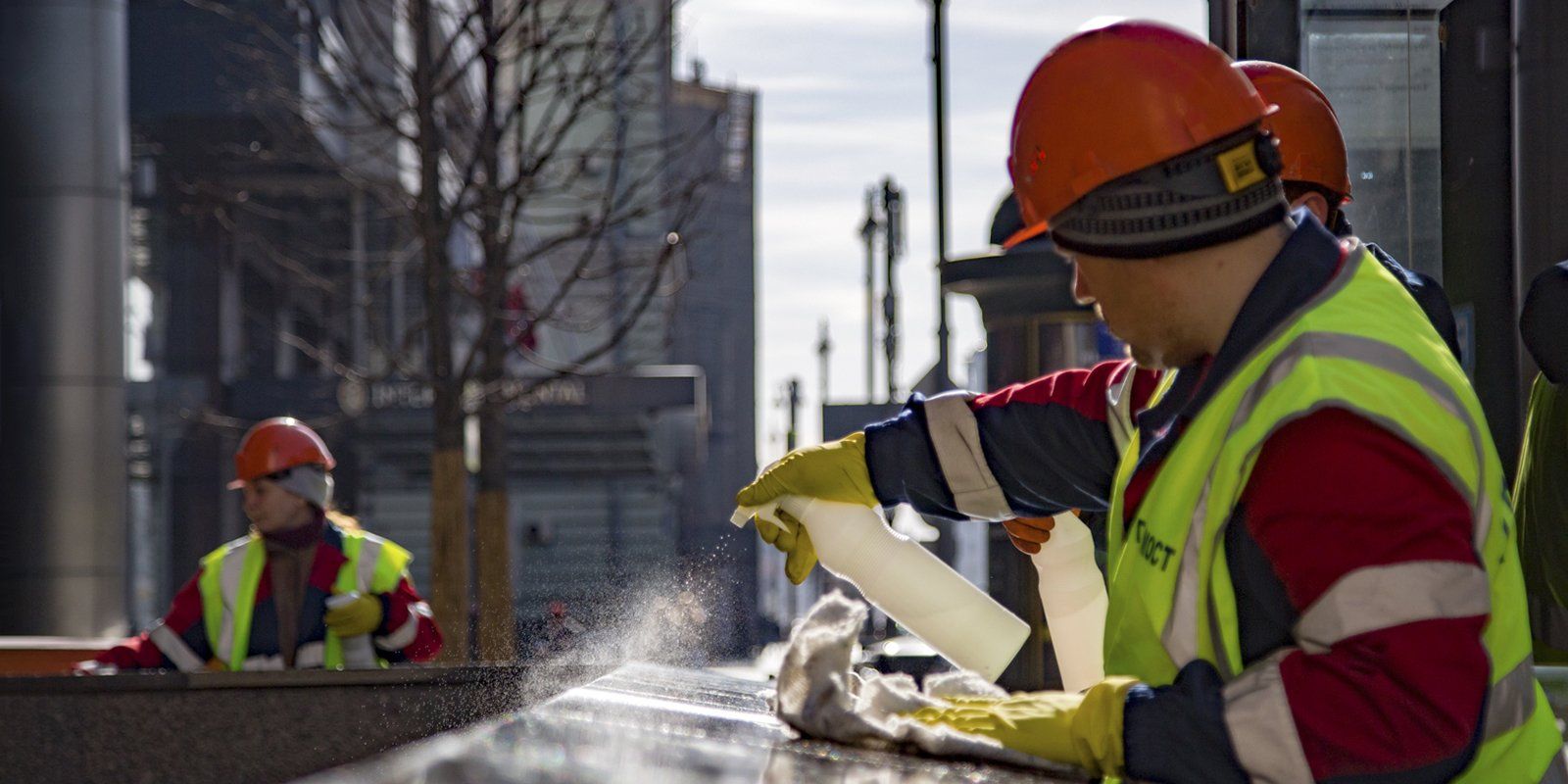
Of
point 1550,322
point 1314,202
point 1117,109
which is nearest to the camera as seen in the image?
point 1117,109

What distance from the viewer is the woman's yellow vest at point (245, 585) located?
6539mm

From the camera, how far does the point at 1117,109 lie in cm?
Result: 233

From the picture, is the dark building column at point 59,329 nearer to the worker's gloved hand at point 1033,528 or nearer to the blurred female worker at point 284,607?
the blurred female worker at point 284,607

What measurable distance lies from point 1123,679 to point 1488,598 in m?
0.41

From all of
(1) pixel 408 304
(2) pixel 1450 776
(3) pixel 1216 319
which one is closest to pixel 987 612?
(3) pixel 1216 319

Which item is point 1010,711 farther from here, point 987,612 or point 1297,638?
point 987,612

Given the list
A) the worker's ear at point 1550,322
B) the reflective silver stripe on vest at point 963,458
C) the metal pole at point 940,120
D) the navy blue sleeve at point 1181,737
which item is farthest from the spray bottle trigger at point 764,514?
the metal pole at point 940,120

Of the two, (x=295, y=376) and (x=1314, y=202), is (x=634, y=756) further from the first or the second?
(x=295, y=376)

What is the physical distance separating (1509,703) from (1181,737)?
0.40m

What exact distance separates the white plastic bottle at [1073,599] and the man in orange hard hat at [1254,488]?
898 millimetres

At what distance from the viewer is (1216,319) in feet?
7.51

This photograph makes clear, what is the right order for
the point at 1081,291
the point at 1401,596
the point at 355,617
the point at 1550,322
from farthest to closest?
the point at 355,617 < the point at 1550,322 < the point at 1081,291 < the point at 1401,596

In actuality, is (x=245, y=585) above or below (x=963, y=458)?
below

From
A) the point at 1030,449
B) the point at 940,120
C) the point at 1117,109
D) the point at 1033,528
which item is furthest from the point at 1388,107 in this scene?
the point at 940,120
